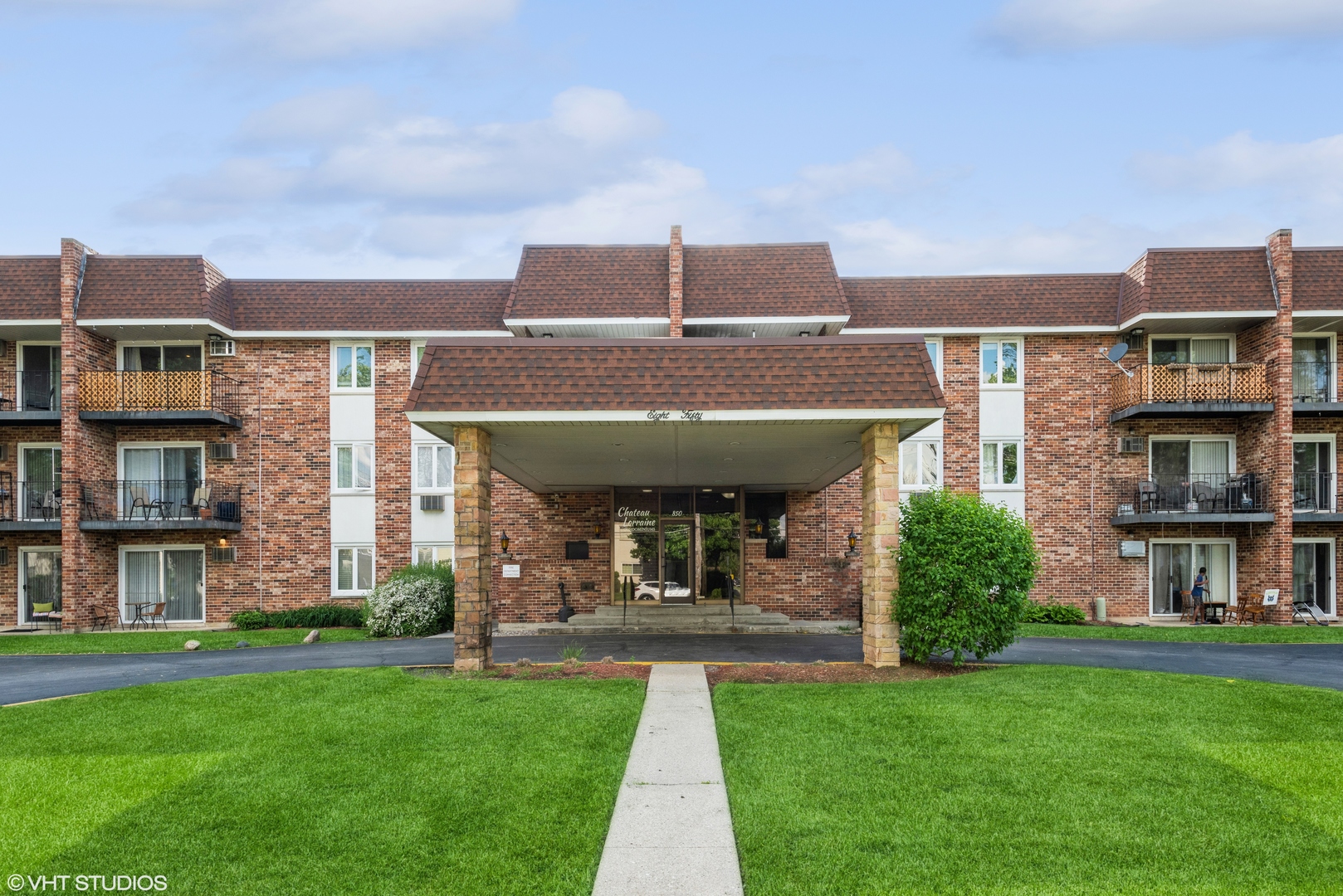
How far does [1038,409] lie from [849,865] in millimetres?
19076

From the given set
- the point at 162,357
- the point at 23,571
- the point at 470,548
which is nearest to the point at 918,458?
the point at 470,548

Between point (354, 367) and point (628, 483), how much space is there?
25.4ft

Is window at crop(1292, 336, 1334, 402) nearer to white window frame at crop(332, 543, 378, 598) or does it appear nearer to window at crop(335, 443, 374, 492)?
window at crop(335, 443, 374, 492)

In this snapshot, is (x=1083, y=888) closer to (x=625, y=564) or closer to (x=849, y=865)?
(x=849, y=865)

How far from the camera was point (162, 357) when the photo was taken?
72.6 ft

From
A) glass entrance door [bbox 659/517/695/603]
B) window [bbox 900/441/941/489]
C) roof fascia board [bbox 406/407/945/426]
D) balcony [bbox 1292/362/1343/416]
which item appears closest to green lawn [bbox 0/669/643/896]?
roof fascia board [bbox 406/407/945/426]

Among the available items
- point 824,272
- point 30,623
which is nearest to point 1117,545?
point 824,272

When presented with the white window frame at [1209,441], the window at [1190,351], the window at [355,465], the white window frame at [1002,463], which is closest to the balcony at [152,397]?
the window at [355,465]

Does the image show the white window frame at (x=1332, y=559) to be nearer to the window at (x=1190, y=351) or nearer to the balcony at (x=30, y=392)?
the window at (x=1190, y=351)

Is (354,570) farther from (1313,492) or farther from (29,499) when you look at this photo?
(1313,492)

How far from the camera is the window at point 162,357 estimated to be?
869 inches

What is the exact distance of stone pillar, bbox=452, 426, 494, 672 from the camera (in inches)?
437

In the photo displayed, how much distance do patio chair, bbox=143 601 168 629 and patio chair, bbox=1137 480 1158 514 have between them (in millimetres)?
23705

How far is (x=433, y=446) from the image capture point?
22281mm
